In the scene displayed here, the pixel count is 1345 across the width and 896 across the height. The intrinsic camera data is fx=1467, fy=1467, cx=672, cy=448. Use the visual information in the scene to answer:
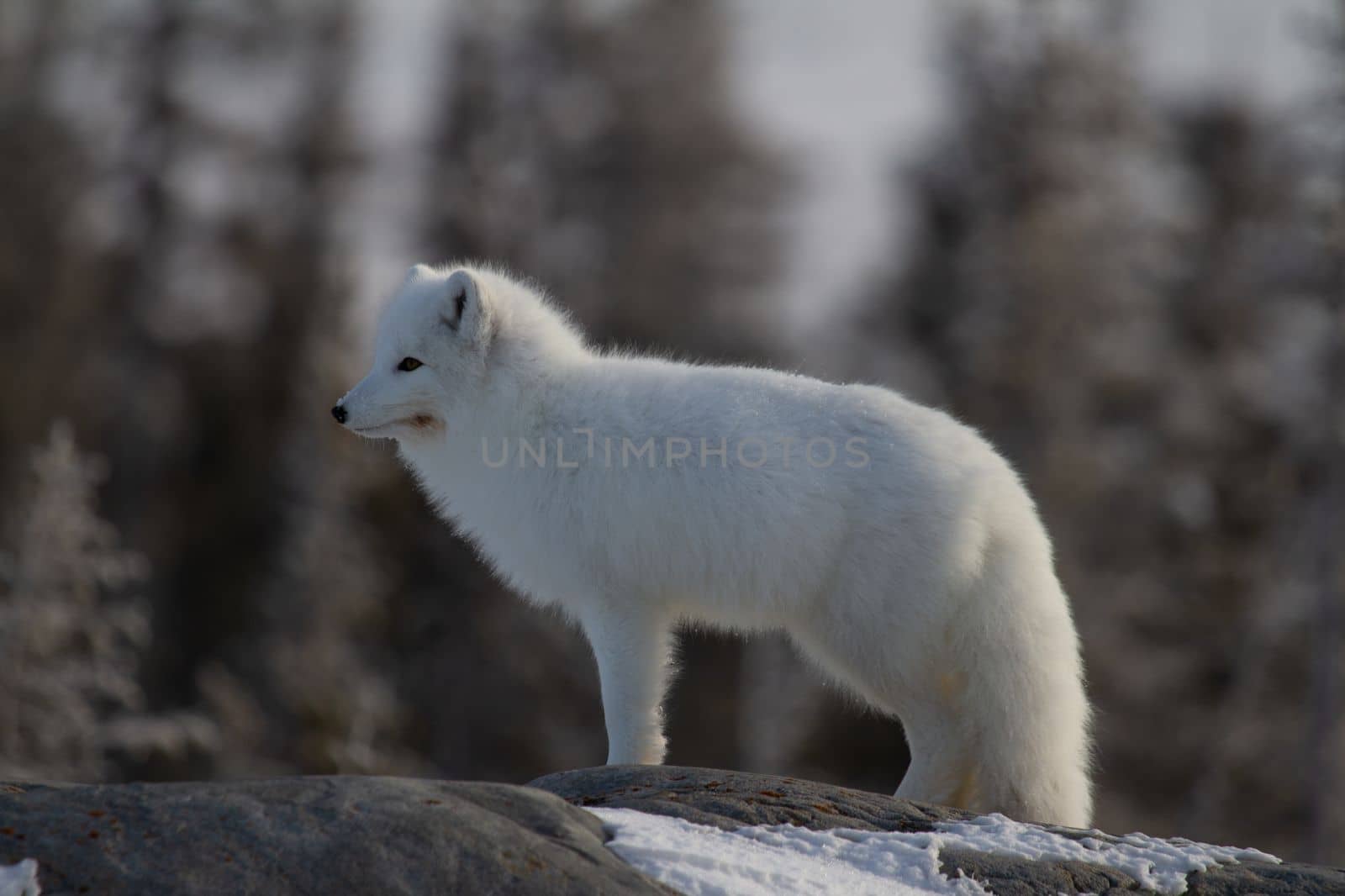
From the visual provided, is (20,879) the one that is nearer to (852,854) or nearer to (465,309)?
(852,854)

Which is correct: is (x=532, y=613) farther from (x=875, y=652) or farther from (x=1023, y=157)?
(x=875, y=652)

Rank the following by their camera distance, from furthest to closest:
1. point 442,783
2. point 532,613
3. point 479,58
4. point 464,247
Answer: point 479,58
point 464,247
point 532,613
point 442,783

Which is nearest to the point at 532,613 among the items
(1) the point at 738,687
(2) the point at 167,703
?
(1) the point at 738,687

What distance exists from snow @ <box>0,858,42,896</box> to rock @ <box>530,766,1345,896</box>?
6.89 feet

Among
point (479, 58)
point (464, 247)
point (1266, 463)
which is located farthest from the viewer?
point (479, 58)

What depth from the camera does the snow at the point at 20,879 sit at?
4.35 m

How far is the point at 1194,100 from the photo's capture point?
34688 millimetres

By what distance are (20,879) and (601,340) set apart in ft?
87.1

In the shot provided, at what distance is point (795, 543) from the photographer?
666 cm

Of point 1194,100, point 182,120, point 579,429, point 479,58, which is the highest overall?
point 1194,100

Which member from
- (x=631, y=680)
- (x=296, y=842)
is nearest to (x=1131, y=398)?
(x=631, y=680)

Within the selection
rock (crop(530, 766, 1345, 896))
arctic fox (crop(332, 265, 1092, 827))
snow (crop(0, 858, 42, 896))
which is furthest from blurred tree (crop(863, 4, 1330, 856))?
snow (crop(0, 858, 42, 896))

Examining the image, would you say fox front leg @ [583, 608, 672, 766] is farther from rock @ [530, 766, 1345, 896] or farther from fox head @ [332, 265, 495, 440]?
fox head @ [332, 265, 495, 440]

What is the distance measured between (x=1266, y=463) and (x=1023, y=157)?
24.5ft
